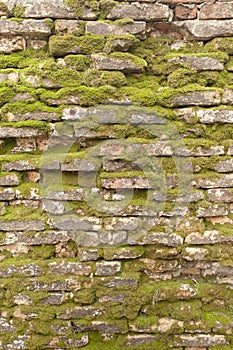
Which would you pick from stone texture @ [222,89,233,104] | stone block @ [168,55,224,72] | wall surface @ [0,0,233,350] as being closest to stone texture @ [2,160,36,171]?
wall surface @ [0,0,233,350]

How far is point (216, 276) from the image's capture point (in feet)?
8.16

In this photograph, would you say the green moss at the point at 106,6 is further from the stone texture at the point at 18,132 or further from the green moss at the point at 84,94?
the stone texture at the point at 18,132

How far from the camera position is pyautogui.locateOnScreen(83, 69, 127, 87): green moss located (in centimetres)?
238

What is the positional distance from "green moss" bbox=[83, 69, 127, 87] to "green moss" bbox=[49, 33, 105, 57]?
0.16 m

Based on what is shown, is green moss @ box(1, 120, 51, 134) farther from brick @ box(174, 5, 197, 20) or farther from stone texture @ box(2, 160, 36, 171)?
brick @ box(174, 5, 197, 20)

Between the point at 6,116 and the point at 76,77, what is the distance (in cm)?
57

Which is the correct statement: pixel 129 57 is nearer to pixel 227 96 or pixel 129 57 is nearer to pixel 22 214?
pixel 227 96

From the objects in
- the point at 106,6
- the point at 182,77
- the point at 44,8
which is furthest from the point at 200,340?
the point at 44,8

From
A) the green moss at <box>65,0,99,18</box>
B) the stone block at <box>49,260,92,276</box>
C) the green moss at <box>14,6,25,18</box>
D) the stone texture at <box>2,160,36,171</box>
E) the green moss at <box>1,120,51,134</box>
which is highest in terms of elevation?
the green moss at <box>65,0,99,18</box>

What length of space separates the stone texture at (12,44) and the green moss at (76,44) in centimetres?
23

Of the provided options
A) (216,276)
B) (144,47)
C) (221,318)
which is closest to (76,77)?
(144,47)

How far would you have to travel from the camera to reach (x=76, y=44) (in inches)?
93.9

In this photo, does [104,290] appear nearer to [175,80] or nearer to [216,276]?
[216,276]

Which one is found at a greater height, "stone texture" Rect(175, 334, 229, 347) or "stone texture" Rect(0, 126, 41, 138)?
"stone texture" Rect(0, 126, 41, 138)
